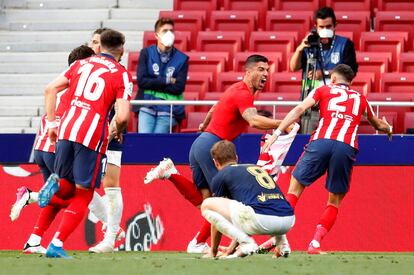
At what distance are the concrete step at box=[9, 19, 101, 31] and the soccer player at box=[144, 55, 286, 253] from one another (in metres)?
6.02

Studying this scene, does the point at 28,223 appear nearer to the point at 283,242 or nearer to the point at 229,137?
the point at 229,137

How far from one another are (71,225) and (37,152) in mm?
2087

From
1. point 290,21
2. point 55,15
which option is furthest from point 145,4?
point 290,21

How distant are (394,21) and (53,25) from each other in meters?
4.54

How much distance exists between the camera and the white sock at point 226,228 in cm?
1158

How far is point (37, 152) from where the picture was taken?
13.8 m

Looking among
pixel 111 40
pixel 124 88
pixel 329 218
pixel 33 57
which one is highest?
pixel 111 40

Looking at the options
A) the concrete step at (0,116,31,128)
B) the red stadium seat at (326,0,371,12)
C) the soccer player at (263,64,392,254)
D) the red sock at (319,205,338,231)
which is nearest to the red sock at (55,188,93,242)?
the soccer player at (263,64,392,254)

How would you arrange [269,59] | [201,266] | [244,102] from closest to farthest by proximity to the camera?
[201,266] < [244,102] < [269,59]

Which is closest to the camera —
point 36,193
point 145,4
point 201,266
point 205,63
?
point 201,266

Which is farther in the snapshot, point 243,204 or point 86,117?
point 86,117

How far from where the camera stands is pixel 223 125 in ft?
44.8

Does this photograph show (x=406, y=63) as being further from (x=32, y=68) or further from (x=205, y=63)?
(x=32, y=68)

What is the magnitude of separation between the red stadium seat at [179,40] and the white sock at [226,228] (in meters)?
7.13
